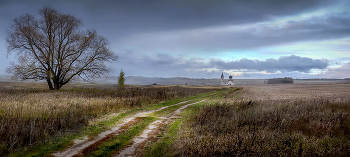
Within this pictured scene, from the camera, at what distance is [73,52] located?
30.5m

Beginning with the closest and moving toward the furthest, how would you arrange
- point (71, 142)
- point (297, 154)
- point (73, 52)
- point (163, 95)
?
point (297, 154)
point (71, 142)
point (163, 95)
point (73, 52)

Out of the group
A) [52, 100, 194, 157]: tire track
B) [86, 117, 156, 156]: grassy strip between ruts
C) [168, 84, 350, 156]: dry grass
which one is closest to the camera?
[52, 100, 194, 157]: tire track

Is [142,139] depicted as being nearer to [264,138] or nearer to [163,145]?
[163,145]

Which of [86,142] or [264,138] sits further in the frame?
[86,142]

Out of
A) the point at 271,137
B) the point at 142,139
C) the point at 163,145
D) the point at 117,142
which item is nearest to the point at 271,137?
the point at 271,137

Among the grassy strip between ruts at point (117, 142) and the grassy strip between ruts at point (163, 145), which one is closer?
the grassy strip between ruts at point (117, 142)

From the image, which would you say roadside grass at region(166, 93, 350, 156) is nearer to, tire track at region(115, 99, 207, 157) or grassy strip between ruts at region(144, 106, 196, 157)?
grassy strip between ruts at region(144, 106, 196, 157)

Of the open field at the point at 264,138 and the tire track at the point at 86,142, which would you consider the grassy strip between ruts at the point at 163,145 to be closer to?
the open field at the point at 264,138

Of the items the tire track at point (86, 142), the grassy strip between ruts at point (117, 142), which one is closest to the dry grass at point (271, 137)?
the grassy strip between ruts at point (117, 142)

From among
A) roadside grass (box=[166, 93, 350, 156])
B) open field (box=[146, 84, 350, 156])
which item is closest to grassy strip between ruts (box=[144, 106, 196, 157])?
open field (box=[146, 84, 350, 156])

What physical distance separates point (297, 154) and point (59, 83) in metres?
32.8

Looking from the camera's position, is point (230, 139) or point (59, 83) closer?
point (230, 139)

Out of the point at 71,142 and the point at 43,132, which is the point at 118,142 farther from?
the point at 43,132

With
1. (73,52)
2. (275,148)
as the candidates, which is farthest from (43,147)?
(73,52)
